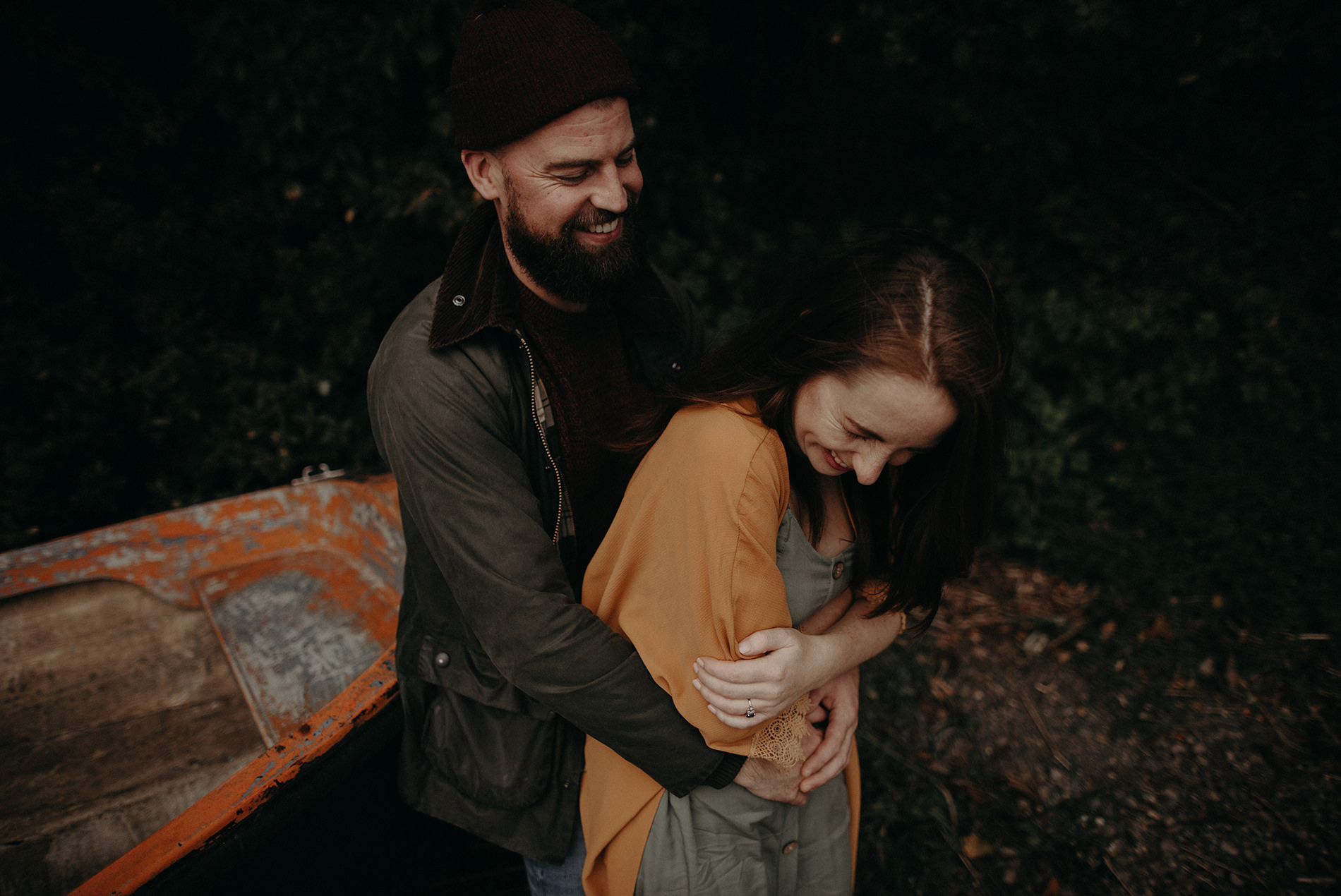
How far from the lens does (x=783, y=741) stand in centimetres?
137

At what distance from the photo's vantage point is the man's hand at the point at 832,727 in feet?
Answer: 4.83

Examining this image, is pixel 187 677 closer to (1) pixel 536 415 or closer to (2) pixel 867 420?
(1) pixel 536 415

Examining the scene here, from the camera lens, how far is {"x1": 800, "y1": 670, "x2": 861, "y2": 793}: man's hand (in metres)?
1.47

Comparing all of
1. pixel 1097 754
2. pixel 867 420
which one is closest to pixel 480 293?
pixel 867 420

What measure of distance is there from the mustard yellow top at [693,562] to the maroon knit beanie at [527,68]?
77 cm

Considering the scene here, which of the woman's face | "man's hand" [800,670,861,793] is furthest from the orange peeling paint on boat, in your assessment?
the woman's face

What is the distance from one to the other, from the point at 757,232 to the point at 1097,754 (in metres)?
3.10

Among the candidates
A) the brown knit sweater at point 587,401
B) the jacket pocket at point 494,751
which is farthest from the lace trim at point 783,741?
the brown knit sweater at point 587,401

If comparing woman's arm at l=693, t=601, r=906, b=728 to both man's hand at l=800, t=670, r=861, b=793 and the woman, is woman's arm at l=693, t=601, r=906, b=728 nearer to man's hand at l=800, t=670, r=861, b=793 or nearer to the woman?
the woman

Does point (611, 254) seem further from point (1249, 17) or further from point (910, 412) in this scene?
point (1249, 17)

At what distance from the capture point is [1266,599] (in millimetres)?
3256

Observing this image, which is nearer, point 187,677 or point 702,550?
point 702,550

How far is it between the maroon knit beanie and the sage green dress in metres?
1.04

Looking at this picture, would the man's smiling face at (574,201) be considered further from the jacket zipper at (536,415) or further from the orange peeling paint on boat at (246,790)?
the orange peeling paint on boat at (246,790)
